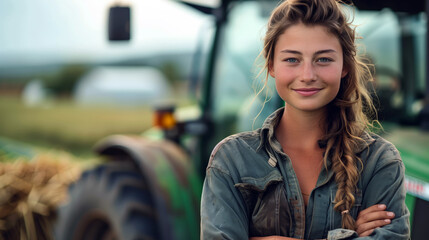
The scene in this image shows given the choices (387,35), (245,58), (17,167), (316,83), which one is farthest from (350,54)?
(17,167)

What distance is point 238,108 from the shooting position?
3.24 m

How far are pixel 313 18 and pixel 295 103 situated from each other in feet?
0.73

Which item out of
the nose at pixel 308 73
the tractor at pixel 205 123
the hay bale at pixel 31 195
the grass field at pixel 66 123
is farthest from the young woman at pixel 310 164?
the grass field at pixel 66 123

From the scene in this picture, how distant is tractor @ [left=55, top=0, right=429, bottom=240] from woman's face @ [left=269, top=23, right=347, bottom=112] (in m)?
1.27

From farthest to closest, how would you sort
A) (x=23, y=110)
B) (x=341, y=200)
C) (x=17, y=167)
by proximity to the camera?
(x=23, y=110) < (x=17, y=167) < (x=341, y=200)

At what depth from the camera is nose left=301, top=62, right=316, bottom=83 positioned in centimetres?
140

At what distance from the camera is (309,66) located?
1407 mm

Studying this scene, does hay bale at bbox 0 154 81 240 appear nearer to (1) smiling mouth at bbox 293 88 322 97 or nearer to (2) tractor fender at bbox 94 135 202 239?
(2) tractor fender at bbox 94 135 202 239

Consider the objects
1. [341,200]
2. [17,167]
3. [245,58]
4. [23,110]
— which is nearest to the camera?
[341,200]

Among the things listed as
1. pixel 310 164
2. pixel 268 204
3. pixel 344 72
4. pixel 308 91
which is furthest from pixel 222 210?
pixel 344 72

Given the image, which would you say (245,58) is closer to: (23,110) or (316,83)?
(316,83)

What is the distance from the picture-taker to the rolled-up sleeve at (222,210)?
55.9 inches

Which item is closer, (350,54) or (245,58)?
(350,54)

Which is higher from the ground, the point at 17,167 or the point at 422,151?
the point at 422,151
